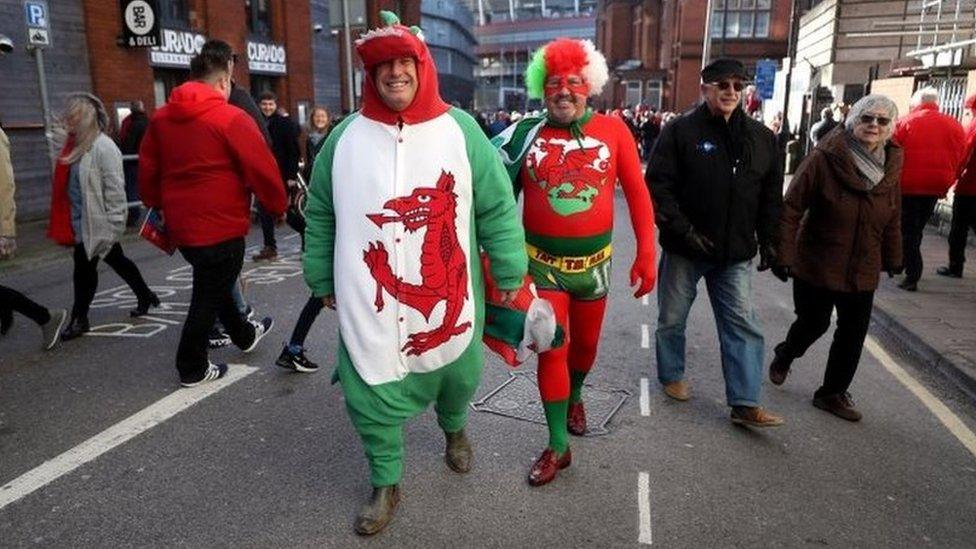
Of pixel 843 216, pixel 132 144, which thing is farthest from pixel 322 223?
pixel 132 144

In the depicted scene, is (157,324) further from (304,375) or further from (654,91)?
(654,91)

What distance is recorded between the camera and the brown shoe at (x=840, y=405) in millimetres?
4207

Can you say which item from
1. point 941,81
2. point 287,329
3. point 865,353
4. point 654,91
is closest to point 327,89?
point 941,81

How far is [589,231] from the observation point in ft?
11.3

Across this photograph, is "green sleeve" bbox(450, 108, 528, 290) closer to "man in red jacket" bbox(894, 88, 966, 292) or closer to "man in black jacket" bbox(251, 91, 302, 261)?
"man in red jacket" bbox(894, 88, 966, 292)

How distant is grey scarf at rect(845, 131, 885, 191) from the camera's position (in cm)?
397

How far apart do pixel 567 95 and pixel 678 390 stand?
6.60 feet

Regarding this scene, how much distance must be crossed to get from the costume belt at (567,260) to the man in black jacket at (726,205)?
64cm

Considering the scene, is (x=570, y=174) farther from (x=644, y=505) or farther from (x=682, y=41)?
(x=682, y=41)

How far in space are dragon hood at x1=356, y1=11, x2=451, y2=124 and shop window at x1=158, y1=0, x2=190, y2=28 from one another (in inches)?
524

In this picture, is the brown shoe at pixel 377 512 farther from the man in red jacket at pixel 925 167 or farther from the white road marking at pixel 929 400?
the man in red jacket at pixel 925 167

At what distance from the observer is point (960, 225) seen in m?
7.55

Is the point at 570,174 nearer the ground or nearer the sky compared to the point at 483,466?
nearer the sky

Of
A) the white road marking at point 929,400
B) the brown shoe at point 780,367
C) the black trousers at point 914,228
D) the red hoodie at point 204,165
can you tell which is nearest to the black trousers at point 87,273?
the red hoodie at point 204,165
